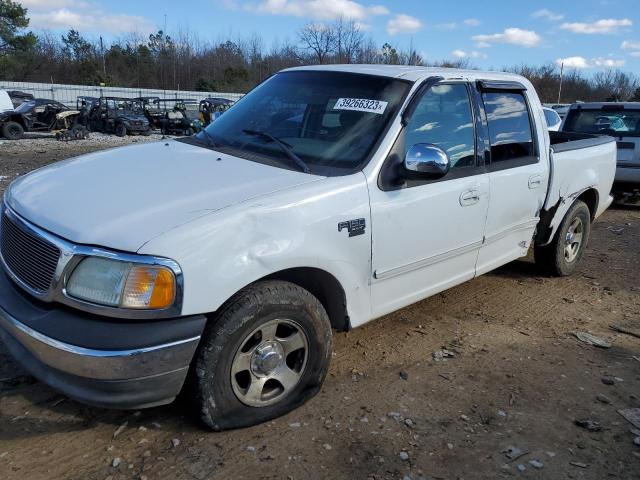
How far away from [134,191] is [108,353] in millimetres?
891

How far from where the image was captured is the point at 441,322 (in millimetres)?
4477

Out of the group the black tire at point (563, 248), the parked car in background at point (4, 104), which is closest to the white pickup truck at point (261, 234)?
the black tire at point (563, 248)

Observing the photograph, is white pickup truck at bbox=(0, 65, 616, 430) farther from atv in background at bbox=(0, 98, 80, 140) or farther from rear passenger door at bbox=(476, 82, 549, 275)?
atv in background at bbox=(0, 98, 80, 140)

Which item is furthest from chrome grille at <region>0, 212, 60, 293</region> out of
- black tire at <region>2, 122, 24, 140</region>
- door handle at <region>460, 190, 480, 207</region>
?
black tire at <region>2, 122, 24, 140</region>

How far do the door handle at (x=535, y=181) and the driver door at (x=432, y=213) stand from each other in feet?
2.36

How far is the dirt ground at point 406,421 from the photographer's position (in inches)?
106

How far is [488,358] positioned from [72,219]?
2.87m

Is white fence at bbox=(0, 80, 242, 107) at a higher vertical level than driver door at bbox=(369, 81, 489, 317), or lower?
higher

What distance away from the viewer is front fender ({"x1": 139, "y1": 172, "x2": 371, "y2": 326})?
8.17ft

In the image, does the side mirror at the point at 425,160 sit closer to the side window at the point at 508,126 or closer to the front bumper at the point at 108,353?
the side window at the point at 508,126

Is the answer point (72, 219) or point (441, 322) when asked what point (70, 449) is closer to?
point (72, 219)

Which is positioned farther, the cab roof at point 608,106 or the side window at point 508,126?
the cab roof at point 608,106

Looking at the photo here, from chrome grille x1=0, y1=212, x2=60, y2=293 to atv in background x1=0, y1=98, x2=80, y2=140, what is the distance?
21650mm

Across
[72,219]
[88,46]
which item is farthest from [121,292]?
[88,46]
